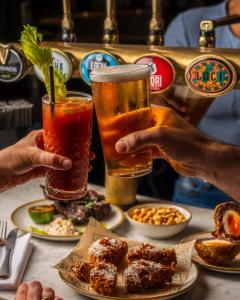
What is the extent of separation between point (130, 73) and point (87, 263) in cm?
78

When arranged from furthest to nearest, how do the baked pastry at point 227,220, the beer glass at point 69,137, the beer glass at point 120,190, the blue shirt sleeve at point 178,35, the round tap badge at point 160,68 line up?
1. the blue shirt sleeve at point 178,35
2. the beer glass at point 120,190
3. the baked pastry at point 227,220
4. the round tap badge at point 160,68
5. the beer glass at point 69,137

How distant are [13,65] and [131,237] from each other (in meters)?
0.83

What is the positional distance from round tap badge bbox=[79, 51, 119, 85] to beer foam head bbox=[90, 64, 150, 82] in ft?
Answer: 1.02

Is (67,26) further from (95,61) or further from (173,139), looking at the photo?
(173,139)

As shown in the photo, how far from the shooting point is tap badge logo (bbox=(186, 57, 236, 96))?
68.4 inches

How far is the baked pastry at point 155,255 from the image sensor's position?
2.08 meters

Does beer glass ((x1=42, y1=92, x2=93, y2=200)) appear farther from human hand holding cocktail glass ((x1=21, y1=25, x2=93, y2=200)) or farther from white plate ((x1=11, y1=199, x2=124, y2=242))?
white plate ((x1=11, y1=199, x2=124, y2=242))

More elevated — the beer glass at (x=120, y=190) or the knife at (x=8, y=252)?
the beer glass at (x=120, y=190)

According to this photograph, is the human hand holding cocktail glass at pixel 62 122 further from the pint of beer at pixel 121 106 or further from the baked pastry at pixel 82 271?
the baked pastry at pixel 82 271

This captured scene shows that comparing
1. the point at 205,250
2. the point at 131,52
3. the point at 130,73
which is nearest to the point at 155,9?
the point at 131,52

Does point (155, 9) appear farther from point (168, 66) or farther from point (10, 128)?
point (10, 128)

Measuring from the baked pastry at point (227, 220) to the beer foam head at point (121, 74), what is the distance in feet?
2.83

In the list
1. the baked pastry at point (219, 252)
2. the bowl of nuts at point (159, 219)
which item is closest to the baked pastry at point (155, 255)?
the baked pastry at point (219, 252)

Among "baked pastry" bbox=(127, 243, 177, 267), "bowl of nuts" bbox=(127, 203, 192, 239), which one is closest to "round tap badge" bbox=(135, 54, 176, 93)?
"baked pastry" bbox=(127, 243, 177, 267)
